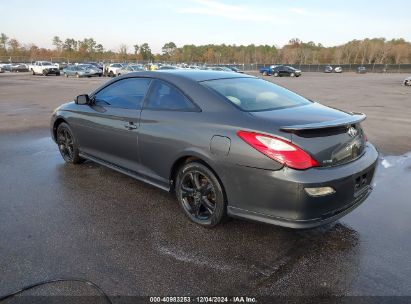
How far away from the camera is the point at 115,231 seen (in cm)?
379

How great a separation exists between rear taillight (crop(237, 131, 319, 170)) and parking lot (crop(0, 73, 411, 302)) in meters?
0.84

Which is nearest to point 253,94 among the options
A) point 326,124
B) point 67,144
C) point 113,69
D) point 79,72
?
point 326,124

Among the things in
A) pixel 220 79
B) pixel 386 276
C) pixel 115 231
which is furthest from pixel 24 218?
pixel 386 276

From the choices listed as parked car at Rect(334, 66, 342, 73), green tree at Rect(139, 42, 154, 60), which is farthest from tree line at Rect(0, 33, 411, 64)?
parked car at Rect(334, 66, 342, 73)

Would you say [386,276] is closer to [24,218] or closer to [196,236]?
[196,236]

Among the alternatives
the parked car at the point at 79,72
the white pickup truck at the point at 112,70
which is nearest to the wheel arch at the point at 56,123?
the parked car at the point at 79,72

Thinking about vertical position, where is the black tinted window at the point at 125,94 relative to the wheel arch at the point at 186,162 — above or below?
above

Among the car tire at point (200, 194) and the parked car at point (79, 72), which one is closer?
the car tire at point (200, 194)

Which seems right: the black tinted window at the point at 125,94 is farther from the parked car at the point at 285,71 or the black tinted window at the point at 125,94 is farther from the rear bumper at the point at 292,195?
the parked car at the point at 285,71

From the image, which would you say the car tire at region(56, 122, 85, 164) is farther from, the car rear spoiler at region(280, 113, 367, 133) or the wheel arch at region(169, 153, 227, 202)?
the car rear spoiler at region(280, 113, 367, 133)

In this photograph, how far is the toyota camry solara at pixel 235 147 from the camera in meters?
3.17

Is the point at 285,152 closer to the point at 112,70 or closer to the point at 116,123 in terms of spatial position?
the point at 116,123

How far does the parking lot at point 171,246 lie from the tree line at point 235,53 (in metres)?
104

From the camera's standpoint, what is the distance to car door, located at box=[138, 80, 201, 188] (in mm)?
3918
